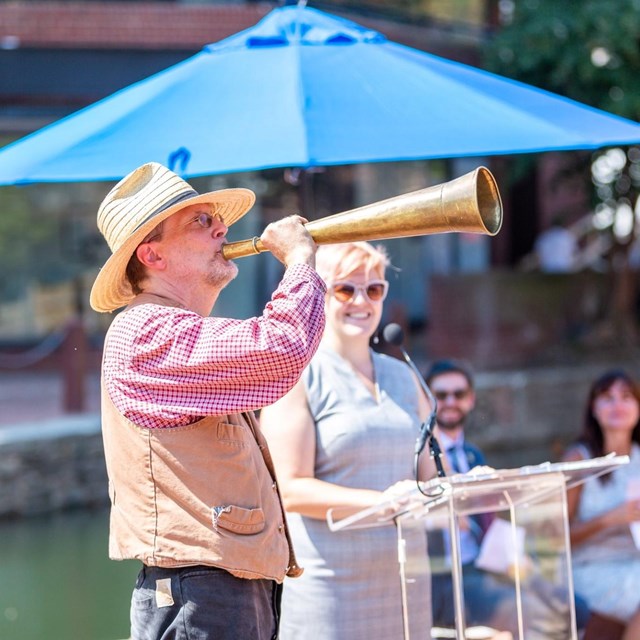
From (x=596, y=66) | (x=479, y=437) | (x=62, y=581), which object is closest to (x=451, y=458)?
(x=62, y=581)

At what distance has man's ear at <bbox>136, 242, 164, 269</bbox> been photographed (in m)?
2.66

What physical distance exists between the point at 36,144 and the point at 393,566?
200cm

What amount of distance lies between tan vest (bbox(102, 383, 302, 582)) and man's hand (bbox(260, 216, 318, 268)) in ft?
1.28

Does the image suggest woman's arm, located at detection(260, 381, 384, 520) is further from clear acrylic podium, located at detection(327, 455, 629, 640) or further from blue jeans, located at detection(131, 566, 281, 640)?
blue jeans, located at detection(131, 566, 281, 640)

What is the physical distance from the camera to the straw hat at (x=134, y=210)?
261 cm

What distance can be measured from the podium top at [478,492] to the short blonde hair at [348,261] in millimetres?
735

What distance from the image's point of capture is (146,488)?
2.52 m

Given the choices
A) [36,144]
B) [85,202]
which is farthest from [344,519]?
[85,202]

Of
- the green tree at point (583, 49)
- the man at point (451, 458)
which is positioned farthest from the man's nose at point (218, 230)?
the green tree at point (583, 49)

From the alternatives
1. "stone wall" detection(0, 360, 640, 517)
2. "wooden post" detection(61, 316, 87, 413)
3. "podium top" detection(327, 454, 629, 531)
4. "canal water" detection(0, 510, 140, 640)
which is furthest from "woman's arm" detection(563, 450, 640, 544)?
"wooden post" detection(61, 316, 87, 413)

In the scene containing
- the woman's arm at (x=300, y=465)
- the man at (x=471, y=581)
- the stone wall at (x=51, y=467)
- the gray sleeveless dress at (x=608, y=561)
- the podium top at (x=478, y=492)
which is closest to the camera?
the podium top at (x=478, y=492)

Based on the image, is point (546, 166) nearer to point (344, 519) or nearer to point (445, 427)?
point (445, 427)

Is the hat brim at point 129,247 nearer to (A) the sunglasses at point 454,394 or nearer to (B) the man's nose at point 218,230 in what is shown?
(B) the man's nose at point 218,230

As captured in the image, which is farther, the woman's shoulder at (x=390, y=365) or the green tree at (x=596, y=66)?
the green tree at (x=596, y=66)
